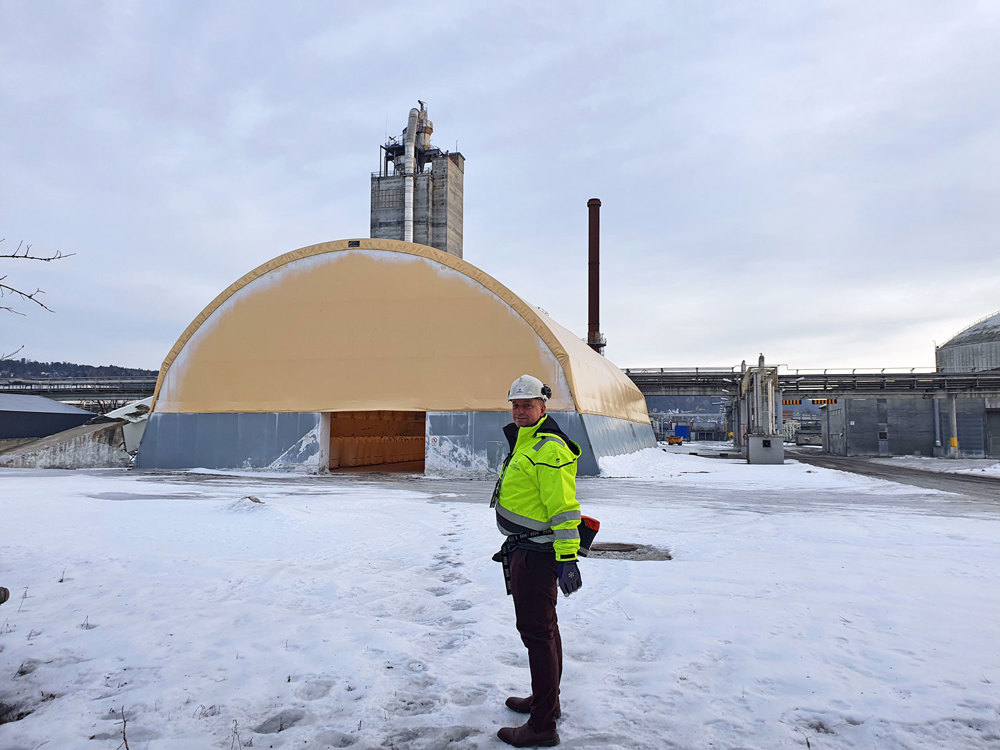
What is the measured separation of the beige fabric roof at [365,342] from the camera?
21469mm

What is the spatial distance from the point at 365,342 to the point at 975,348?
200ft

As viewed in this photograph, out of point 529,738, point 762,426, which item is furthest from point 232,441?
point 762,426

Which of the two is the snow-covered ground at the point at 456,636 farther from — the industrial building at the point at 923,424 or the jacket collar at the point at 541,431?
the industrial building at the point at 923,424

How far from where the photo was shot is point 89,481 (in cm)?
1697

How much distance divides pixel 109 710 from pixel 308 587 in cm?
272

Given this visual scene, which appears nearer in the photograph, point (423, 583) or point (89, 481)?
point (423, 583)

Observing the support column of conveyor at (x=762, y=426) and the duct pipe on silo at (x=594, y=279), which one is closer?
the support column of conveyor at (x=762, y=426)

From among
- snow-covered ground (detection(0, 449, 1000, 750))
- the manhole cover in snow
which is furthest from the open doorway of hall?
the manhole cover in snow

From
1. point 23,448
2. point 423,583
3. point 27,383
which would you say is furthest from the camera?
point 27,383

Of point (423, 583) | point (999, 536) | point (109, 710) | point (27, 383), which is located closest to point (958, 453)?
point (999, 536)

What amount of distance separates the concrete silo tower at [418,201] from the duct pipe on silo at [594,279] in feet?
47.2

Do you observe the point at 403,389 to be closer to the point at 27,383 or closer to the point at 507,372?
the point at 507,372

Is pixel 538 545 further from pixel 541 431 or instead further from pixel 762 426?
pixel 762 426

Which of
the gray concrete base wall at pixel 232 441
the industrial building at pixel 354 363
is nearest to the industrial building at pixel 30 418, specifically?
the gray concrete base wall at pixel 232 441
